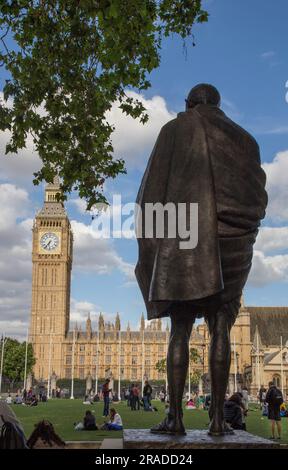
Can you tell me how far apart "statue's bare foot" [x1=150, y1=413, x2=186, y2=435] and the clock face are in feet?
371

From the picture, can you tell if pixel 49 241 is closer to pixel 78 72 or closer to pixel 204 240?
pixel 78 72

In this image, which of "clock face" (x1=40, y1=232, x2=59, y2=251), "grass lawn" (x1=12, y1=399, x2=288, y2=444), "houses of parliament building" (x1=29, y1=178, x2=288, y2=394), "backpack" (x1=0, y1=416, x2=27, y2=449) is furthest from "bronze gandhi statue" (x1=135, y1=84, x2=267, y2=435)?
"clock face" (x1=40, y1=232, x2=59, y2=251)

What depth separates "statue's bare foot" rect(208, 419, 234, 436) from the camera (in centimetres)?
412

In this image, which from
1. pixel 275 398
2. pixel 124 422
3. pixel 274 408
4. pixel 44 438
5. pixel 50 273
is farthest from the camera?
pixel 50 273

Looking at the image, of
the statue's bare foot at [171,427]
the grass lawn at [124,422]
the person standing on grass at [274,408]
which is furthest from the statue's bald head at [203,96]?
the person standing on grass at [274,408]

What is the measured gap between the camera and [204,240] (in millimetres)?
4305

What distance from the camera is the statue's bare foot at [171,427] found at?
417 cm

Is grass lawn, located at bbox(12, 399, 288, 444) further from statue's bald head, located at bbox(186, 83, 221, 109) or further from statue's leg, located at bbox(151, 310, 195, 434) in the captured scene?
statue's bald head, located at bbox(186, 83, 221, 109)

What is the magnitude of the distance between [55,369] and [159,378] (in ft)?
67.7

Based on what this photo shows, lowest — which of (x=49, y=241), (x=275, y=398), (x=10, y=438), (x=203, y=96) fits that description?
(x=275, y=398)

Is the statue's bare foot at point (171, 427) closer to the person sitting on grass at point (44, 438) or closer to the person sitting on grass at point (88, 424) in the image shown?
the person sitting on grass at point (44, 438)

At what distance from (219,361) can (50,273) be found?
11305 cm

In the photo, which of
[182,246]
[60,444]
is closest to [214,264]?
[182,246]

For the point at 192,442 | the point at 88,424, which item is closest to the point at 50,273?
the point at 88,424
